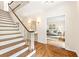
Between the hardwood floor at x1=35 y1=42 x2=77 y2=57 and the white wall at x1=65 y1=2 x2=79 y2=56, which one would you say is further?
the white wall at x1=65 y1=2 x2=79 y2=56

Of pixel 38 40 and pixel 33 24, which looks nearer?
pixel 38 40

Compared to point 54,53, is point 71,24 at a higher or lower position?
higher

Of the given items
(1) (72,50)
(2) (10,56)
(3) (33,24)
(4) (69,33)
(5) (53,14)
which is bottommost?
(1) (72,50)

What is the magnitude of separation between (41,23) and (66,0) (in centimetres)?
325

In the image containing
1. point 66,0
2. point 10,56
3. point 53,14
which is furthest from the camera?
point 53,14

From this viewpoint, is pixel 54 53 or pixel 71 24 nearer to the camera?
pixel 54 53

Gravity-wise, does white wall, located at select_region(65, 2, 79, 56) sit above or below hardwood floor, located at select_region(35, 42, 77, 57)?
above

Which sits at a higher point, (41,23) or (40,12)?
(40,12)

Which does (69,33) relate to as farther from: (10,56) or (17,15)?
(10,56)

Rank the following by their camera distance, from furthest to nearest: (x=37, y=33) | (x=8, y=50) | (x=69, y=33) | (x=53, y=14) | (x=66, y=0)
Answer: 1. (x=37, y=33)
2. (x=53, y=14)
3. (x=69, y=33)
4. (x=66, y=0)
5. (x=8, y=50)

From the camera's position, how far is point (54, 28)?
13539mm

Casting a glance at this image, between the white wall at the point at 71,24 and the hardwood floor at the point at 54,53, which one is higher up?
the white wall at the point at 71,24

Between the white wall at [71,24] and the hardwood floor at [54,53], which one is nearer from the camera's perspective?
the hardwood floor at [54,53]

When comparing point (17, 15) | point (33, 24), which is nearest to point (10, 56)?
point (17, 15)
